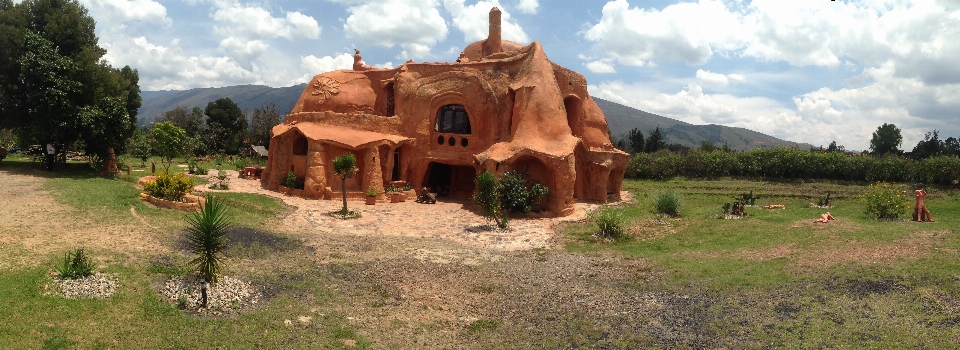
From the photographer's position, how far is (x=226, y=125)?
53000mm

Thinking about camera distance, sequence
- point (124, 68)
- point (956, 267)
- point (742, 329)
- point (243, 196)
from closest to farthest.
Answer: point (742, 329) → point (956, 267) → point (243, 196) → point (124, 68)

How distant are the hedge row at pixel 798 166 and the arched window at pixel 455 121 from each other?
19.5 meters

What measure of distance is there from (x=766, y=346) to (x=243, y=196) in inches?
791

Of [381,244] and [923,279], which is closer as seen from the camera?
[923,279]

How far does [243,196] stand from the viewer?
21.8m

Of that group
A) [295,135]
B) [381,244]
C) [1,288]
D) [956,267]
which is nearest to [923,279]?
[956,267]

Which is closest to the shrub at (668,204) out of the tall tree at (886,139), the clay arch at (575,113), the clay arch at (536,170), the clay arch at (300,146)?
the clay arch at (536,170)

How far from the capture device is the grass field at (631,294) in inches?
315

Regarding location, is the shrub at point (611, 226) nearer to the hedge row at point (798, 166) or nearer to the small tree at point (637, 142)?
the hedge row at point (798, 166)

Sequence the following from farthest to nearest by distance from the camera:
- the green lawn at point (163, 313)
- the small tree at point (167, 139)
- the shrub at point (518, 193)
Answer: the small tree at point (167, 139) → the shrub at point (518, 193) → the green lawn at point (163, 313)

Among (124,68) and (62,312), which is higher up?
(124,68)

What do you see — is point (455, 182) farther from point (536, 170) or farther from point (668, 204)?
point (668, 204)

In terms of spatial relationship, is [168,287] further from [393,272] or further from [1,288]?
[393,272]

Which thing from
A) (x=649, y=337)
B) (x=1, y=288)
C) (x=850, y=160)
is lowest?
(x=649, y=337)
